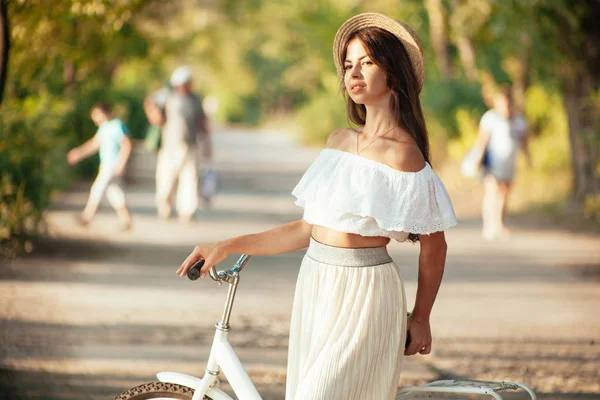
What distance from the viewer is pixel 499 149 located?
14.1 m

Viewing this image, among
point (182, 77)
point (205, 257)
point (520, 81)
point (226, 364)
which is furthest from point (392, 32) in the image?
point (520, 81)

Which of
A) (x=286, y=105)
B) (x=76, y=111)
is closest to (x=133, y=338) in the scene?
(x=76, y=111)

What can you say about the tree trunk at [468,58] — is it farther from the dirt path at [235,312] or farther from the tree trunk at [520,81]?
the dirt path at [235,312]

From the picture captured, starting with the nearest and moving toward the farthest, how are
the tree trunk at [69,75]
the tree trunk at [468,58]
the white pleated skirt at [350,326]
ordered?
the white pleated skirt at [350,326], the tree trunk at [69,75], the tree trunk at [468,58]

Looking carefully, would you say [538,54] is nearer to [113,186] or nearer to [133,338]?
[113,186]

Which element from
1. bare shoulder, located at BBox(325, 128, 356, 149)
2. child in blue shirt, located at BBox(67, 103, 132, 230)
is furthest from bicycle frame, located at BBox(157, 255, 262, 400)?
child in blue shirt, located at BBox(67, 103, 132, 230)

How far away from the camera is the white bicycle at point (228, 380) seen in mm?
3273

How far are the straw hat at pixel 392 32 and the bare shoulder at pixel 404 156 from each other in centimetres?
22

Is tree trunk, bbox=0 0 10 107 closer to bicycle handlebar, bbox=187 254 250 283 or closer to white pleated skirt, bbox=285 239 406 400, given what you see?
bicycle handlebar, bbox=187 254 250 283

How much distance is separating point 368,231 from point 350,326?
29cm

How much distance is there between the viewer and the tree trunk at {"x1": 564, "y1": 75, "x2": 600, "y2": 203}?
15.8 metres

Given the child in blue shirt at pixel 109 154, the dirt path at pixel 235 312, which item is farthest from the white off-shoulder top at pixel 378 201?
the child in blue shirt at pixel 109 154

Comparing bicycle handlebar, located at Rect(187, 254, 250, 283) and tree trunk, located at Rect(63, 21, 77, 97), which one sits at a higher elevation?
tree trunk, located at Rect(63, 21, 77, 97)

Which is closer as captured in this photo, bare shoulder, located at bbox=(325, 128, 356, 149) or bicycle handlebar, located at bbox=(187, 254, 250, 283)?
bicycle handlebar, located at bbox=(187, 254, 250, 283)
